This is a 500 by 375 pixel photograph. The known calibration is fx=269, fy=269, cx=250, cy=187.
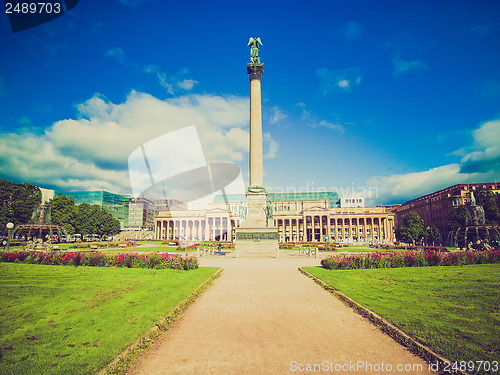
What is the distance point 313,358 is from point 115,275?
14800mm

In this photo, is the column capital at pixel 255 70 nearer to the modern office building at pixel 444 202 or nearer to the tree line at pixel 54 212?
the tree line at pixel 54 212

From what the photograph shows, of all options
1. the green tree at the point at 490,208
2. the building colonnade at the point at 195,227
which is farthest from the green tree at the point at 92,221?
the green tree at the point at 490,208

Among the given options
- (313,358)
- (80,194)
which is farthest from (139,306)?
(80,194)

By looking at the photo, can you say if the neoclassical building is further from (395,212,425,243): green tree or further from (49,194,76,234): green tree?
(395,212,425,243): green tree

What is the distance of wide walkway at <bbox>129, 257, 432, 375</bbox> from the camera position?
6536 millimetres

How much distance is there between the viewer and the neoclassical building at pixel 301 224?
421 feet

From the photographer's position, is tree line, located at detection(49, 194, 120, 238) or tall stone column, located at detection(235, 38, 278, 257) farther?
tree line, located at detection(49, 194, 120, 238)

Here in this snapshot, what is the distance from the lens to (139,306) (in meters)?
10.8

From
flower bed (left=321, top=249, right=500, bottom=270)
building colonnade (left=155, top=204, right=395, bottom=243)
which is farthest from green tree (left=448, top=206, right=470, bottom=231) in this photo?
building colonnade (left=155, top=204, right=395, bottom=243)

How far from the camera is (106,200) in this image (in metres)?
155

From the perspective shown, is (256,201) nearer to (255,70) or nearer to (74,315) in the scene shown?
(255,70)

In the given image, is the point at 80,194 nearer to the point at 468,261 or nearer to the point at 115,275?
the point at 115,275

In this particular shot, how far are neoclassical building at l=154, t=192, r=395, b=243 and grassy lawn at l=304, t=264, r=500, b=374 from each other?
107565 mm

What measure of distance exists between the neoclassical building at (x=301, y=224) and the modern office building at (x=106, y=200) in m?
36.4
